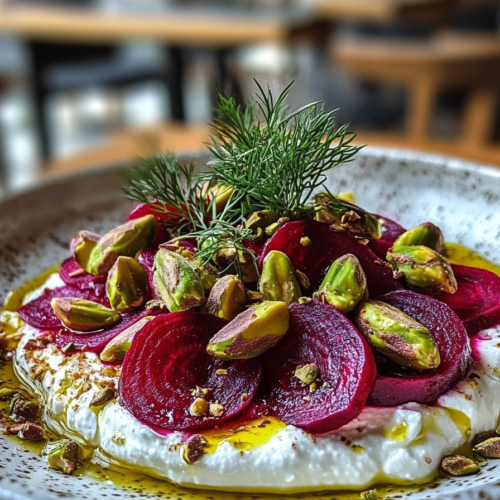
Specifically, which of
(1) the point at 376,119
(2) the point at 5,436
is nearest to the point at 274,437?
(2) the point at 5,436

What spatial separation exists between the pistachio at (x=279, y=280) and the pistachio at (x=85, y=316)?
0.25 meters

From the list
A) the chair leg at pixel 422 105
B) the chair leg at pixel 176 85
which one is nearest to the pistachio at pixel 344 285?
the chair leg at pixel 422 105

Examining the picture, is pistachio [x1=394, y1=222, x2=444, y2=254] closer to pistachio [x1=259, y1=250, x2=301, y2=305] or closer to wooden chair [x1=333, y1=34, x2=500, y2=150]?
pistachio [x1=259, y1=250, x2=301, y2=305]

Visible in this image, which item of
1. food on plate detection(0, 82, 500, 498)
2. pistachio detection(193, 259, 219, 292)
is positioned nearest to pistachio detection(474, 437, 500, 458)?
food on plate detection(0, 82, 500, 498)

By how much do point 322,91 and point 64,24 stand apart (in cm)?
190

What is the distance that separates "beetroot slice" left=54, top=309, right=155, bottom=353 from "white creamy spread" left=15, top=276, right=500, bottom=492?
11 centimetres

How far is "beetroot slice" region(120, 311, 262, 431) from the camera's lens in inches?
34.0

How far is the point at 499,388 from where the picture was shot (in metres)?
0.91

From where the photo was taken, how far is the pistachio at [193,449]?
0.82 m

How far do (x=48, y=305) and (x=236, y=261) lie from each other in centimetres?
36

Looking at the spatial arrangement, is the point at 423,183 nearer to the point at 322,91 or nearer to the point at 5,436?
the point at 5,436

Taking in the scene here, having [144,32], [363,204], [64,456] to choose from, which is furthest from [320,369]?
[144,32]

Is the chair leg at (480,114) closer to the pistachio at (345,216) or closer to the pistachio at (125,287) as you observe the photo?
the pistachio at (345,216)

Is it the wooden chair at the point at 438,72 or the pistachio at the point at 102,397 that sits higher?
the wooden chair at the point at 438,72
